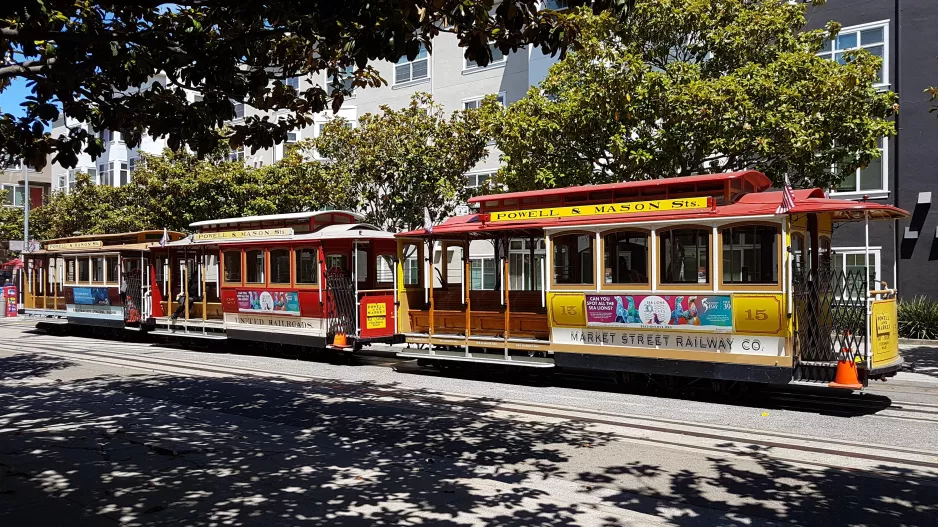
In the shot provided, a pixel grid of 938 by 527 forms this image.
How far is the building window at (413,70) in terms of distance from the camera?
104ft

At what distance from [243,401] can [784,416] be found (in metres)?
8.06

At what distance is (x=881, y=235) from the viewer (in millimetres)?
22062

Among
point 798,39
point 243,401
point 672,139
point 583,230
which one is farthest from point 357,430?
point 798,39

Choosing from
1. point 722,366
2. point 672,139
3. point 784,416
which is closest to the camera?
point 784,416

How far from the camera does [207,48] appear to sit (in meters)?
8.02

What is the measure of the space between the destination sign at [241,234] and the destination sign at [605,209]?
6.29 metres

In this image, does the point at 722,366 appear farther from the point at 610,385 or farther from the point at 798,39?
the point at 798,39

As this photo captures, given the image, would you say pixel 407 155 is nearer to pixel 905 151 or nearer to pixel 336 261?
pixel 336 261

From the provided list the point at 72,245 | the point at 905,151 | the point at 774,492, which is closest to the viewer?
the point at 774,492

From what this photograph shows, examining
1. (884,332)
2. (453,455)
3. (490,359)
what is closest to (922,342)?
(884,332)

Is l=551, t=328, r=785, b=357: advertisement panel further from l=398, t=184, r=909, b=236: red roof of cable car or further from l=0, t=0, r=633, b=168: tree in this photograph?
l=0, t=0, r=633, b=168: tree

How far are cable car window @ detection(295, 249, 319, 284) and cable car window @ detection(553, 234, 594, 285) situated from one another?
6.71 metres

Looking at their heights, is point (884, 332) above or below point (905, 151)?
below

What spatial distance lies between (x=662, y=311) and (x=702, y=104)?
5738 millimetres
